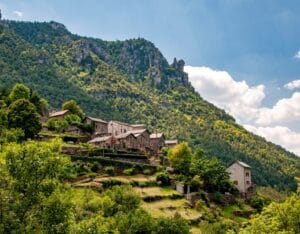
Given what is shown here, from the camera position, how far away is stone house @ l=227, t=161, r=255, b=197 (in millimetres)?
122625

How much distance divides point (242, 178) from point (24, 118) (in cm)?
6209

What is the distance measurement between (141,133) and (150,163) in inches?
794

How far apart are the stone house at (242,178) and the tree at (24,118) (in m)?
57.1

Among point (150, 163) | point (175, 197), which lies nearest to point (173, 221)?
point (175, 197)

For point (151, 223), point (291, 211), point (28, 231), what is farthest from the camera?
point (151, 223)

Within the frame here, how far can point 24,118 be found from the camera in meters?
100

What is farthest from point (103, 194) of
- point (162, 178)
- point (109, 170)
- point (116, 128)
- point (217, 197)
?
point (116, 128)

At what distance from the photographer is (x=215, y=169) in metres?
112

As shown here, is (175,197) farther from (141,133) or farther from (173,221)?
(141,133)

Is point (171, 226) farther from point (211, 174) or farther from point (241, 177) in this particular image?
point (241, 177)

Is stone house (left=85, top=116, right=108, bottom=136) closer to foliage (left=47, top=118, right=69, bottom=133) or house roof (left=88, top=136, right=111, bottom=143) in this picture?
house roof (left=88, top=136, right=111, bottom=143)

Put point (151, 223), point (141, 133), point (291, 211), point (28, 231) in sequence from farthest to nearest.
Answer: point (141, 133)
point (151, 223)
point (291, 211)
point (28, 231)

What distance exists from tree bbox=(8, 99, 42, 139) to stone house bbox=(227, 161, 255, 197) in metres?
57.1

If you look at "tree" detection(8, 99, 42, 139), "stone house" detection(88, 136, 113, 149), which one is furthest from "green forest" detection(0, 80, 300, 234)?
"stone house" detection(88, 136, 113, 149)
